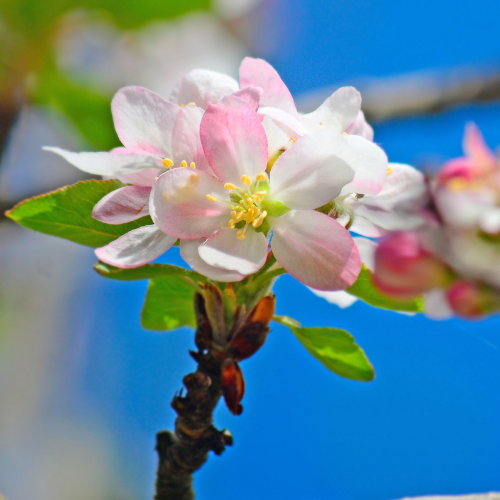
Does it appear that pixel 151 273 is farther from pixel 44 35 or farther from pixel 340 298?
pixel 44 35

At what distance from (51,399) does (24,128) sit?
1497 mm

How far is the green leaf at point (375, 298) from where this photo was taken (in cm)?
48

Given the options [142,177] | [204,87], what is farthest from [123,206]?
[204,87]

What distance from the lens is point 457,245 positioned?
260mm

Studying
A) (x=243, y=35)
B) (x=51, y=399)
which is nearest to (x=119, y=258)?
(x=243, y=35)

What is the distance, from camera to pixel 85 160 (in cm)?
48

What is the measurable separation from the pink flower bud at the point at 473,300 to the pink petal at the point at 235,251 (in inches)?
7.0

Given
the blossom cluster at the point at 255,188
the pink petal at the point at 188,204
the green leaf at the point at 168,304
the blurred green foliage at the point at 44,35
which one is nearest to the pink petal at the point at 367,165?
the blossom cluster at the point at 255,188

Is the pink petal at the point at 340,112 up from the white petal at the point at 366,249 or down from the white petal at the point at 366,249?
up

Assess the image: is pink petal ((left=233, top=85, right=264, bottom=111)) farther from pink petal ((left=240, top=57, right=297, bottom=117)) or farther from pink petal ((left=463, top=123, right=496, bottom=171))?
pink petal ((left=463, top=123, right=496, bottom=171))

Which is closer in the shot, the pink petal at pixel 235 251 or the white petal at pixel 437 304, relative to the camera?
the white petal at pixel 437 304

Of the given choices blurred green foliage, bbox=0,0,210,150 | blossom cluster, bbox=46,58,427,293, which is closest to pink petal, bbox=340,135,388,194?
blossom cluster, bbox=46,58,427,293

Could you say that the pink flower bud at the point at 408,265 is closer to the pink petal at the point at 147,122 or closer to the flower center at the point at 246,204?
the flower center at the point at 246,204

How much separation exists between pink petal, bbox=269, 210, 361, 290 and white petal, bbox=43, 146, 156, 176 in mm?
142
